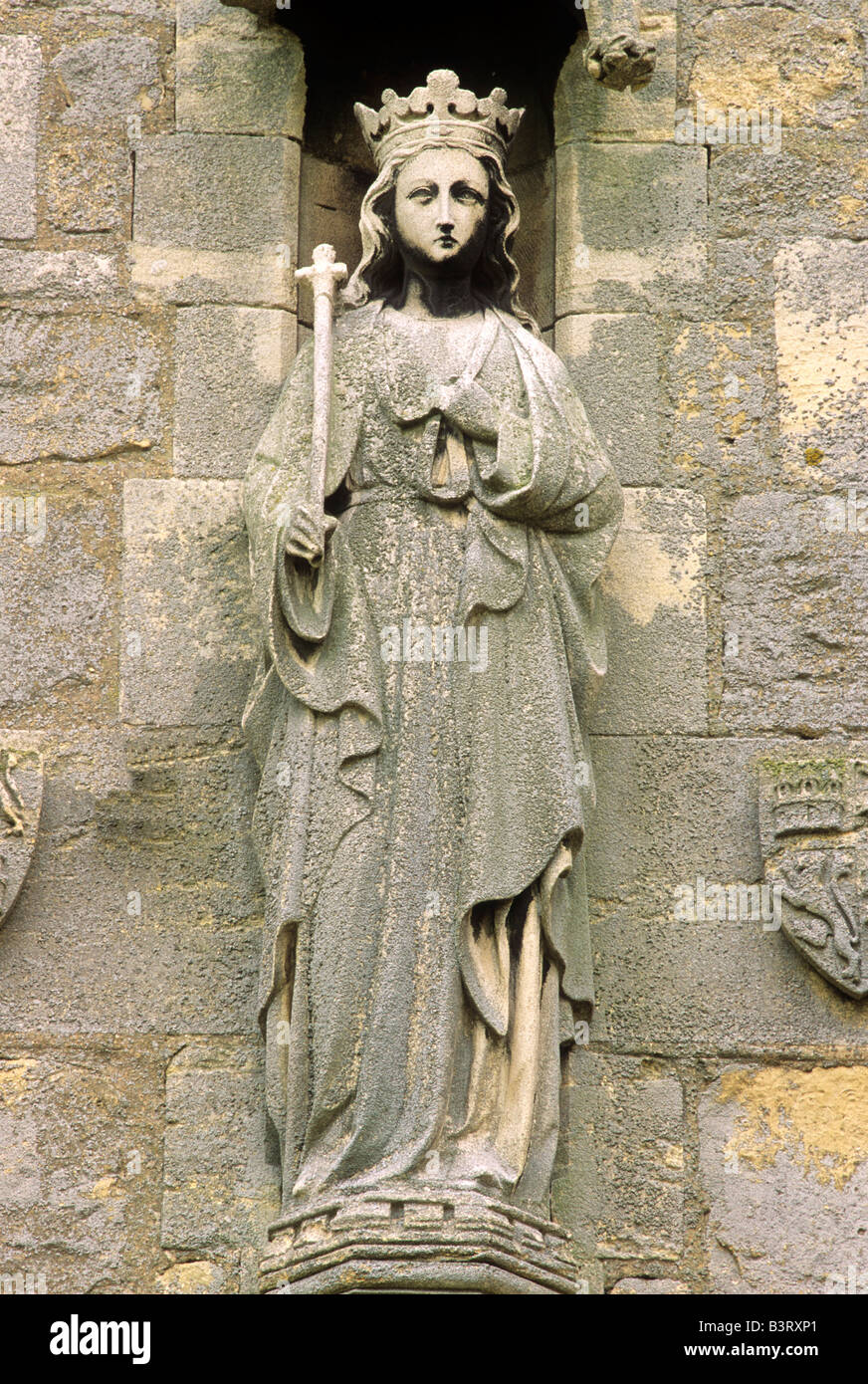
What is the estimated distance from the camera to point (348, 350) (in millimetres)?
6797

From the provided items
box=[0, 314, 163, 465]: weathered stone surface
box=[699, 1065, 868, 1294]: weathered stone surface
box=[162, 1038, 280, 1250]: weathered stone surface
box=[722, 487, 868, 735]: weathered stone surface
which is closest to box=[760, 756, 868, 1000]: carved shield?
box=[722, 487, 868, 735]: weathered stone surface

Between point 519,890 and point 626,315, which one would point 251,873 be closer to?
point 519,890

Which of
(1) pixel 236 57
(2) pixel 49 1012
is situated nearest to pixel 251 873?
(2) pixel 49 1012

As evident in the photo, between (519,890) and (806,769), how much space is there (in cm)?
88

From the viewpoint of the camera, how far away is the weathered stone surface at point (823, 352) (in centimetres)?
714

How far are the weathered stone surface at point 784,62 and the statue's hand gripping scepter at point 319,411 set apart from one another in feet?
4.07

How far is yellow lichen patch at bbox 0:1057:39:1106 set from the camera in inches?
260

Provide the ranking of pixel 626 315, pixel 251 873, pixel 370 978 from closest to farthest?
pixel 370 978
pixel 251 873
pixel 626 315

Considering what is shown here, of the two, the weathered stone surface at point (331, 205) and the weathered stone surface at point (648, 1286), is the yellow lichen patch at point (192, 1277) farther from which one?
the weathered stone surface at point (331, 205)

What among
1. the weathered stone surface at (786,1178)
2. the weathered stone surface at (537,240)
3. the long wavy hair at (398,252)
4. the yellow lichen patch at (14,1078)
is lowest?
the weathered stone surface at (786,1178)

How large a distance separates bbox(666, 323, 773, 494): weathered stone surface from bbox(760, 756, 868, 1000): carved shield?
0.74 metres

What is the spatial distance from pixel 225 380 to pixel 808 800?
1.69 m

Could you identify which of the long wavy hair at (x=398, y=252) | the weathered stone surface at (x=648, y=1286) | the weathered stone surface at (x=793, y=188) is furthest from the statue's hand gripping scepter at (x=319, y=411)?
the weathered stone surface at (x=648, y=1286)

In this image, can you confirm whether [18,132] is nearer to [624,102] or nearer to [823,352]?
[624,102]
